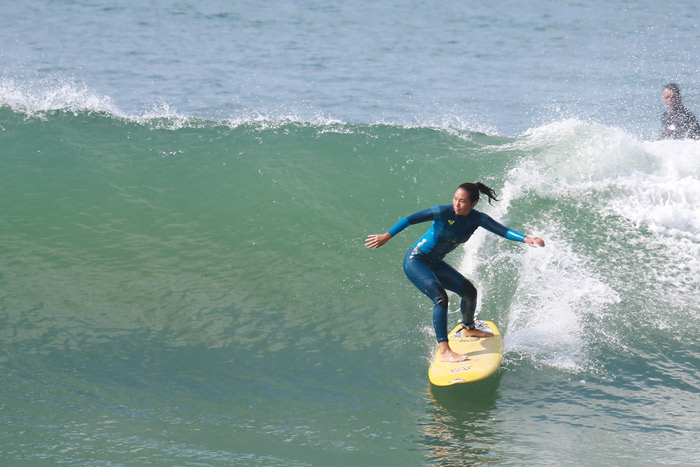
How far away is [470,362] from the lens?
20.0 feet

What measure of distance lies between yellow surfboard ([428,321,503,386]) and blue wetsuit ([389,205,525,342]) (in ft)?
0.85

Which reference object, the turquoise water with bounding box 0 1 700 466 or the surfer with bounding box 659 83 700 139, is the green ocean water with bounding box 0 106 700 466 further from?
the surfer with bounding box 659 83 700 139

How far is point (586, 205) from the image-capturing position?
9336 mm

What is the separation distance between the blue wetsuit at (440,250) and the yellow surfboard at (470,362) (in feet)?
0.85

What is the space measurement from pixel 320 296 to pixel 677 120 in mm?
5752

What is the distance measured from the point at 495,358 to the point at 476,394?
0.37 meters

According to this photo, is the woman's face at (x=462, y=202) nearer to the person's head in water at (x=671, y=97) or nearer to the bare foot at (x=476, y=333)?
the bare foot at (x=476, y=333)

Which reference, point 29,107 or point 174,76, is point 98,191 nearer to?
point 29,107

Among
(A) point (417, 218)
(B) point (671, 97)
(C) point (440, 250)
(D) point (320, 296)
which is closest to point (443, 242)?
(C) point (440, 250)

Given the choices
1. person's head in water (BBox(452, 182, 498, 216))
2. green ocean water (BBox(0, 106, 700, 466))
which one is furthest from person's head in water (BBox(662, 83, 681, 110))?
person's head in water (BBox(452, 182, 498, 216))

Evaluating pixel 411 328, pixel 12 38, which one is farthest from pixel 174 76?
pixel 411 328

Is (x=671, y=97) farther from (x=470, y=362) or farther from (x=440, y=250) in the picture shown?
(x=470, y=362)

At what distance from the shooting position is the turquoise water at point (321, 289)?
211 inches

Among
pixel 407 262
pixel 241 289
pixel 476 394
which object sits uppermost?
pixel 407 262
